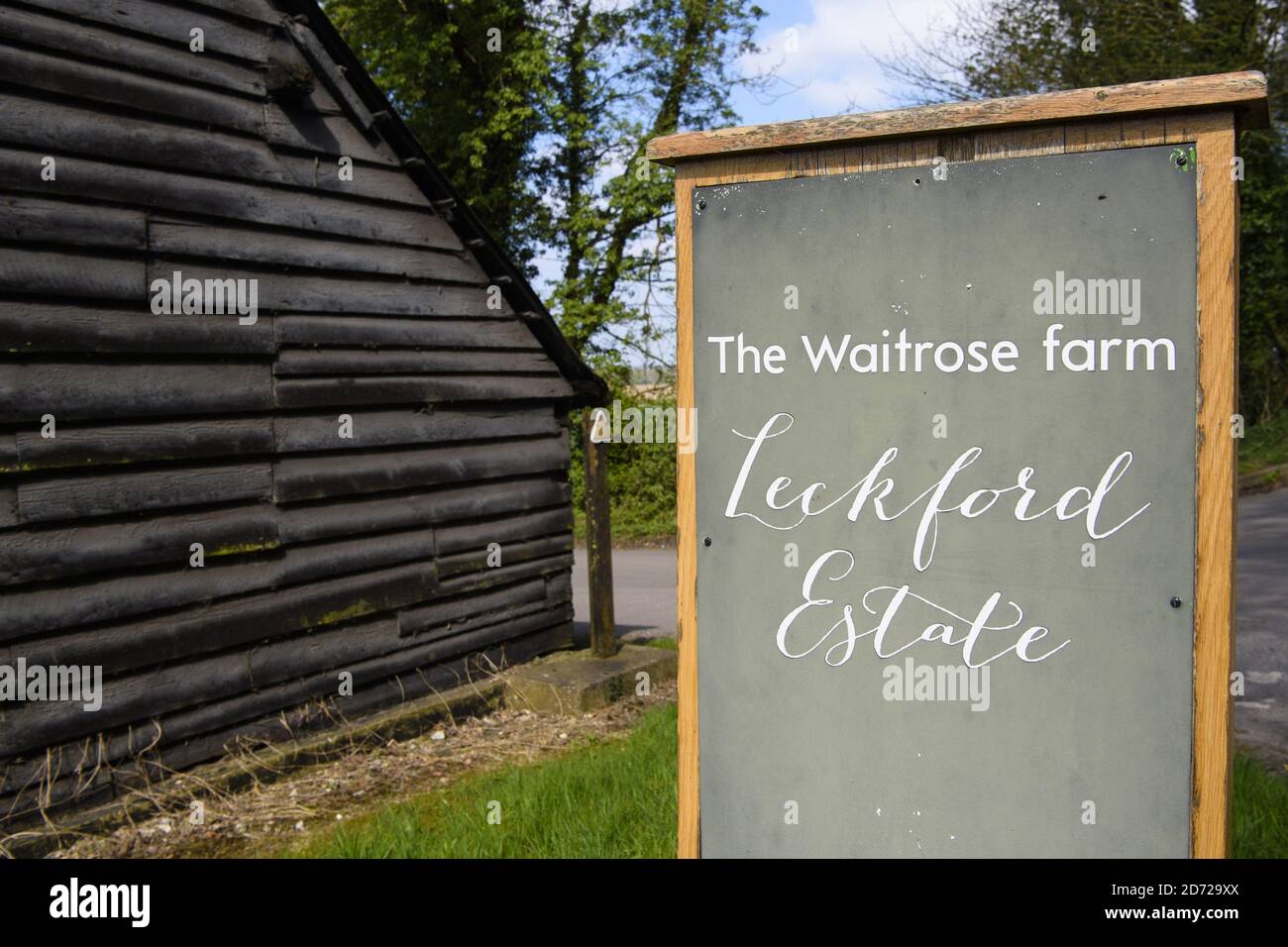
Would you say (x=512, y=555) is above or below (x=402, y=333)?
below

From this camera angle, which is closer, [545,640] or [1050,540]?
[1050,540]

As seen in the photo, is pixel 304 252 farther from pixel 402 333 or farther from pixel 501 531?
pixel 501 531

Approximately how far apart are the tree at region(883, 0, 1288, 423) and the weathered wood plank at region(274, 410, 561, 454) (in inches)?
537

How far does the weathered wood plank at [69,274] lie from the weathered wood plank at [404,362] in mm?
888

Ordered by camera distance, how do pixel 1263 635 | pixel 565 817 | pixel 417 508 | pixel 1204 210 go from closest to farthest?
1. pixel 1204 210
2. pixel 565 817
3. pixel 417 508
4. pixel 1263 635

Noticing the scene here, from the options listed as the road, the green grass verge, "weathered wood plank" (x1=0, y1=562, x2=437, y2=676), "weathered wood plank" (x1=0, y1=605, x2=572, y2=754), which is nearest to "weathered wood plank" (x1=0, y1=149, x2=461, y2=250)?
"weathered wood plank" (x1=0, y1=562, x2=437, y2=676)

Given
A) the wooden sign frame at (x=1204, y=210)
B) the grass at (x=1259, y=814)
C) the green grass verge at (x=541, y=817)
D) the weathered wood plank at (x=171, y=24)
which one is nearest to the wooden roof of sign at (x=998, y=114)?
the wooden sign frame at (x=1204, y=210)

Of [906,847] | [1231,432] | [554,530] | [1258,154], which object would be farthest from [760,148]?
[1258,154]

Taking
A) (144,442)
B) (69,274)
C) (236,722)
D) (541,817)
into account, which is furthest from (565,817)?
(69,274)

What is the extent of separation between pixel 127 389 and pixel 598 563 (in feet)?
11.1

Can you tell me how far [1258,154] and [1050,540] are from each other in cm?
2002

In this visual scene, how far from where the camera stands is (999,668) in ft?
7.13

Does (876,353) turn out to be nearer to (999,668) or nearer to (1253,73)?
(999,668)

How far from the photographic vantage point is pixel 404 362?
6434 mm
